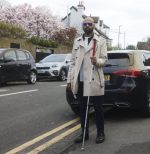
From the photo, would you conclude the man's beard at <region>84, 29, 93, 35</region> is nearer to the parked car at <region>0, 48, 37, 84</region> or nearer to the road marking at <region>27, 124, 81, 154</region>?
the road marking at <region>27, 124, 81, 154</region>

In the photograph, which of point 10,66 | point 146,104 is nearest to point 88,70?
point 146,104

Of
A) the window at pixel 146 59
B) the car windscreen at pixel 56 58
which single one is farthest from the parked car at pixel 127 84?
the car windscreen at pixel 56 58

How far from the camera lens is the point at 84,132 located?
741 centimetres

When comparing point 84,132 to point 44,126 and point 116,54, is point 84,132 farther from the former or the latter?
point 116,54

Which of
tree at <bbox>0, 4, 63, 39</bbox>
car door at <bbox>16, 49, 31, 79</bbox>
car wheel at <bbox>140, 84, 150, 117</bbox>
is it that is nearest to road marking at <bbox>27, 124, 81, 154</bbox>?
car wheel at <bbox>140, 84, 150, 117</bbox>

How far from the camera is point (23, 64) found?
19.7 meters

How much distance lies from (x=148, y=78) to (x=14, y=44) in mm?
24302

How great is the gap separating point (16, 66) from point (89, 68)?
11.9 meters

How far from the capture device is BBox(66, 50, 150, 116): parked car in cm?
944

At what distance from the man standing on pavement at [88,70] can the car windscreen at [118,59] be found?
7.50 feet

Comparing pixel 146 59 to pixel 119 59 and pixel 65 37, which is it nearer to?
pixel 119 59

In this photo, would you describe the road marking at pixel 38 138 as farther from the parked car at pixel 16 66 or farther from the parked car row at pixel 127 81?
the parked car at pixel 16 66

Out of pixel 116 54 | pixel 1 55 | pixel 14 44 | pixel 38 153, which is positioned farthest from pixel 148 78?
pixel 14 44

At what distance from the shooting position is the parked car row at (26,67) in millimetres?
18375
